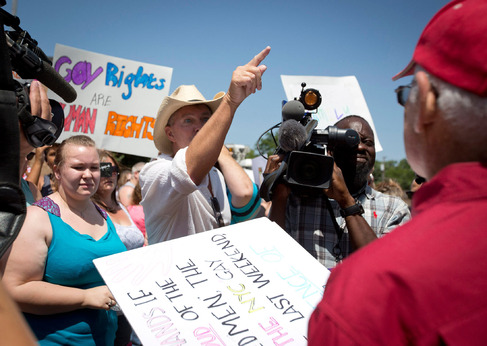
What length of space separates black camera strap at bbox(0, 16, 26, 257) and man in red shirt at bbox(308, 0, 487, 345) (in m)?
0.56

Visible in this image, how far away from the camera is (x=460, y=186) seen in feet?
2.35

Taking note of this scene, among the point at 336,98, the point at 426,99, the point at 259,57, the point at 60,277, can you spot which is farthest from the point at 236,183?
the point at 336,98

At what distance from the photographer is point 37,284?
2012 mm

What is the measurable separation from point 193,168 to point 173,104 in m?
0.64

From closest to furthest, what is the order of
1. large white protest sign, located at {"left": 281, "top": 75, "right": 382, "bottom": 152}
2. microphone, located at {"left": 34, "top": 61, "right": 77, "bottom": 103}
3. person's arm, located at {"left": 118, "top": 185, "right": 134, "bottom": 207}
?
microphone, located at {"left": 34, "top": 61, "right": 77, "bottom": 103} < large white protest sign, located at {"left": 281, "top": 75, "right": 382, "bottom": 152} < person's arm, located at {"left": 118, "top": 185, "right": 134, "bottom": 207}

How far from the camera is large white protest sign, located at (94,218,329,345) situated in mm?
1224

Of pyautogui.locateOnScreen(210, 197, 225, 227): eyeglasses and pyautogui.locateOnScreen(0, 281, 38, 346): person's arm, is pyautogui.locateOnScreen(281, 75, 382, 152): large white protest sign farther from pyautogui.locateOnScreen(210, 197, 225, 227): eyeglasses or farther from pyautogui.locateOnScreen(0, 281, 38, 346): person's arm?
pyautogui.locateOnScreen(0, 281, 38, 346): person's arm

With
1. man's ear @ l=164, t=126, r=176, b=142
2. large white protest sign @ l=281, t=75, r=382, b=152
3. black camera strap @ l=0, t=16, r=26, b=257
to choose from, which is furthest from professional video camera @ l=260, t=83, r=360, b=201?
large white protest sign @ l=281, t=75, r=382, b=152

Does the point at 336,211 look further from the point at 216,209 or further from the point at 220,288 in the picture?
the point at 220,288

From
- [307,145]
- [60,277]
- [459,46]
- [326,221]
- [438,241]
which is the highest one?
[459,46]

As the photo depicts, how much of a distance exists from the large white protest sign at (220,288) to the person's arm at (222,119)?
335mm

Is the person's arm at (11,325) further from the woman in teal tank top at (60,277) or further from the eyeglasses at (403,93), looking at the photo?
the woman in teal tank top at (60,277)

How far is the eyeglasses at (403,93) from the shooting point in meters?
0.89

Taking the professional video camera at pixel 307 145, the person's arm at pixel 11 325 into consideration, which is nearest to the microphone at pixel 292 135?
the professional video camera at pixel 307 145
